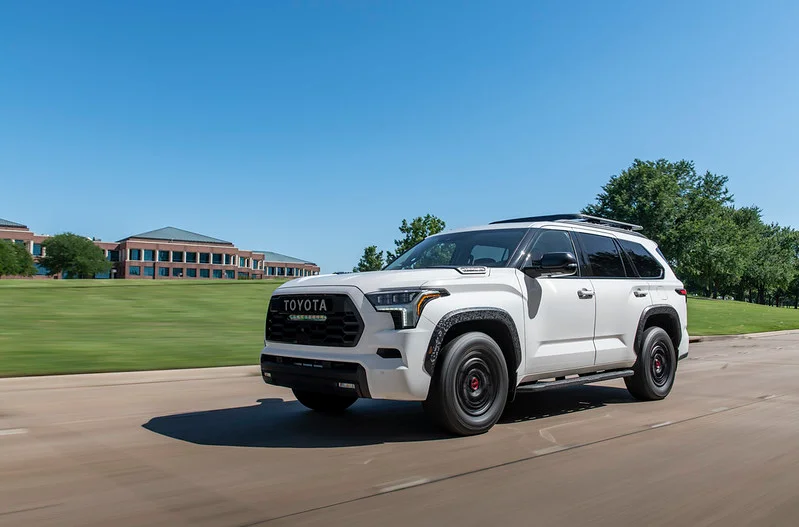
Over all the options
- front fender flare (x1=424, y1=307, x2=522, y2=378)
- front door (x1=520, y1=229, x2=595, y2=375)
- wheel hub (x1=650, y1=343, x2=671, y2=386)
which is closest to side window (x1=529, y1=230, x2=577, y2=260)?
front door (x1=520, y1=229, x2=595, y2=375)

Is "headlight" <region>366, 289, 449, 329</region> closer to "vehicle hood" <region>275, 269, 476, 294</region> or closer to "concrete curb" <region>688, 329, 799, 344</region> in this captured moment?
"vehicle hood" <region>275, 269, 476, 294</region>

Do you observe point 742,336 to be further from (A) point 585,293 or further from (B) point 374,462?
(B) point 374,462

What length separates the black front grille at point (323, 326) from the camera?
523 centimetres

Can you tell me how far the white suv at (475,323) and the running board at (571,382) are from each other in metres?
0.01

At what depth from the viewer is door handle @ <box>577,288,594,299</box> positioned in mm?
6602

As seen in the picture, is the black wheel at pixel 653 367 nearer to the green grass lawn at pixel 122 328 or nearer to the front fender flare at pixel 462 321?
the front fender flare at pixel 462 321

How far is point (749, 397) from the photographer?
27.1 feet

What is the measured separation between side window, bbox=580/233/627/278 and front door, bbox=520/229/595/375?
0.29 m

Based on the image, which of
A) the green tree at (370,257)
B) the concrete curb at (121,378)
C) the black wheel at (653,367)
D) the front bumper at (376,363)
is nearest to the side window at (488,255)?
the front bumper at (376,363)

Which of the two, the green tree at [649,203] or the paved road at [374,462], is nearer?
the paved road at [374,462]

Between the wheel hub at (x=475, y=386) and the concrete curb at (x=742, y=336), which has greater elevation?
the wheel hub at (x=475, y=386)

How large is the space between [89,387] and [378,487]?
5.19m

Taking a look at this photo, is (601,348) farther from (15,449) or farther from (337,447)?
(15,449)

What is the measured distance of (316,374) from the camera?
534 centimetres
